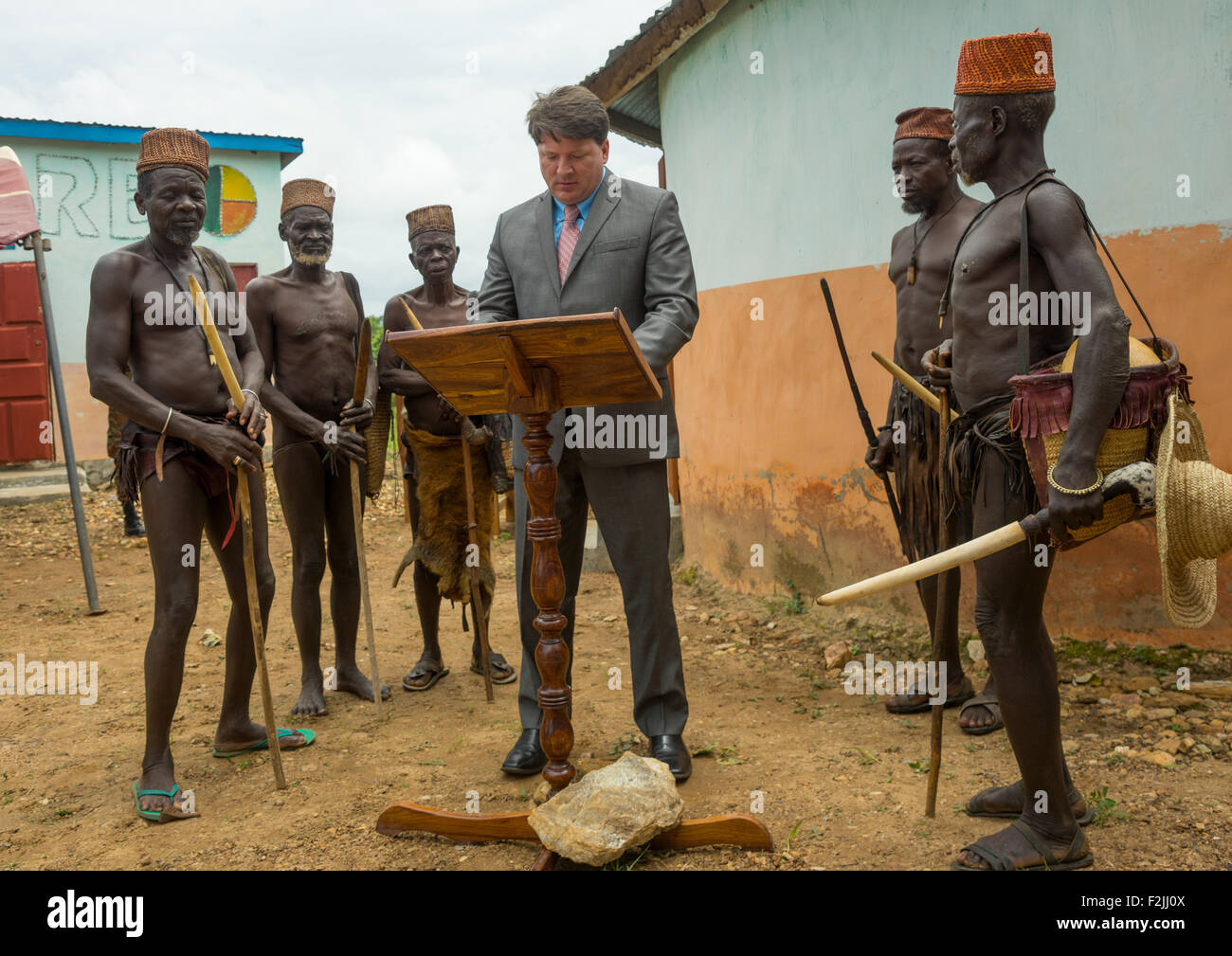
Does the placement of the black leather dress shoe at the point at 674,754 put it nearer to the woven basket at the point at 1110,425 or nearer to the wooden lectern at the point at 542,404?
the wooden lectern at the point at 542,404

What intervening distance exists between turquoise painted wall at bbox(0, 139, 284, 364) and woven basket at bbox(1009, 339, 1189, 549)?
11.7 m

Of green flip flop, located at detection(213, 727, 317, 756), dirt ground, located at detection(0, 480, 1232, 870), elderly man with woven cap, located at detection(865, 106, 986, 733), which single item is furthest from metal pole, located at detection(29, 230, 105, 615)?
elderly man with woven cap, located at detection(865, 106, 986, 733)

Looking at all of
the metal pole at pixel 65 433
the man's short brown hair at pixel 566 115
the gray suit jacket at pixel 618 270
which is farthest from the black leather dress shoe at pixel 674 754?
the metal pole at pixel 65 433

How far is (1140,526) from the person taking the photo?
4.46 m

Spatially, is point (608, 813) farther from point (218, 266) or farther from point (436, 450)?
point (218, 266)

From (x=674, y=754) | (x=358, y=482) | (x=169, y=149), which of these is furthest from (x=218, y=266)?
(x=674, y=754)

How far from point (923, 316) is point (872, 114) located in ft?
5.49

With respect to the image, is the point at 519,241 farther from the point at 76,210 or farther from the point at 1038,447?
the point at 76,210

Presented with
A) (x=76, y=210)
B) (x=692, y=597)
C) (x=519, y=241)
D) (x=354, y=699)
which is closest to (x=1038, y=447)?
(x=519, y=241)

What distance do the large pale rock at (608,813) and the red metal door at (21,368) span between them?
10.5 meters

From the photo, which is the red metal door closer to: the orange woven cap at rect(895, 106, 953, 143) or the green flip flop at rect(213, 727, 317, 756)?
the green flip flop at rect(213, 727, 317, 756)

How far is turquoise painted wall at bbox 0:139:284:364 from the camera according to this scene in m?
11.7

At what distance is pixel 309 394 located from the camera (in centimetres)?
467

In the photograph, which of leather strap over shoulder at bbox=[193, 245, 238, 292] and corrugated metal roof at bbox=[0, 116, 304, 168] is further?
corrugated metal roof at bbox=[0, 116, 304, 168]
